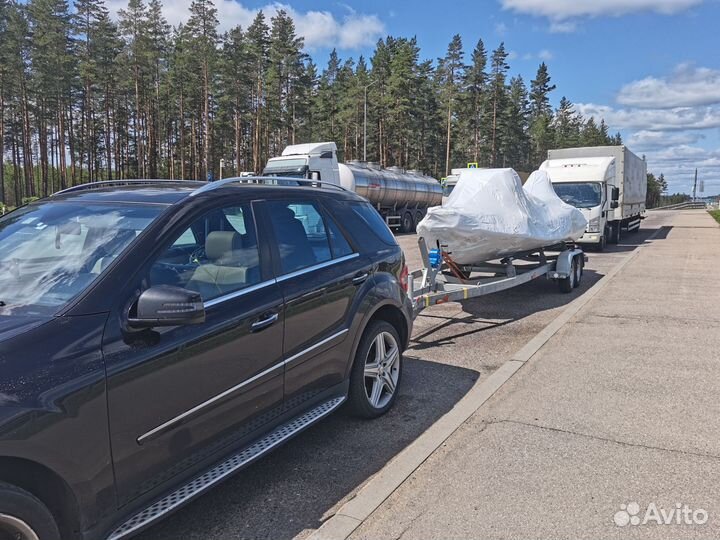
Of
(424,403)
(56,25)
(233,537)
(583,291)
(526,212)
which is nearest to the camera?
(233,537)

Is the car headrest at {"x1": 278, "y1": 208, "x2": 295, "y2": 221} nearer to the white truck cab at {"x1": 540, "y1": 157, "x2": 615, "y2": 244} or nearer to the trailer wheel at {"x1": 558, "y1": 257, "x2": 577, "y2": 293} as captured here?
the trailer wheel at {"x1": 558, "y1": 257, "x2": 577, "y2": 293}

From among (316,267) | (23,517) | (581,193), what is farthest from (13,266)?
(581,193)

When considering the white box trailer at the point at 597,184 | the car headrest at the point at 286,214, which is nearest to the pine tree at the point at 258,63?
the white box trailer at the point at 597,184

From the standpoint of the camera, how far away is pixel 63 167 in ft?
174

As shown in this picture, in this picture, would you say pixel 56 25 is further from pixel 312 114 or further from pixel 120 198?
pixel 120 198

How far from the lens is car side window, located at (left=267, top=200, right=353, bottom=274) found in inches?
144

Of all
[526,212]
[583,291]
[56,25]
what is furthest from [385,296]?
[56,25]

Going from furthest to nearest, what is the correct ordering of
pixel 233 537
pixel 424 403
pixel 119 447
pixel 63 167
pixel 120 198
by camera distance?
pixel 63 167 → pixel 424 403 → pixel 120 198 → pixel 233 537 → pixel 119 447

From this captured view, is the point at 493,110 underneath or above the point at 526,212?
above

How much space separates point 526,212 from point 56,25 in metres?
51.0

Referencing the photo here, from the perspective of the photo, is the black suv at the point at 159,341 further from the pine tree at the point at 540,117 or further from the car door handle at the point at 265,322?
the pine tree at the point at 540,117

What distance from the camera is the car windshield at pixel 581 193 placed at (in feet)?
60.5

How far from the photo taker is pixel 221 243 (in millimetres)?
3322

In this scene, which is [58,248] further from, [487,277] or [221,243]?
[487,277]
